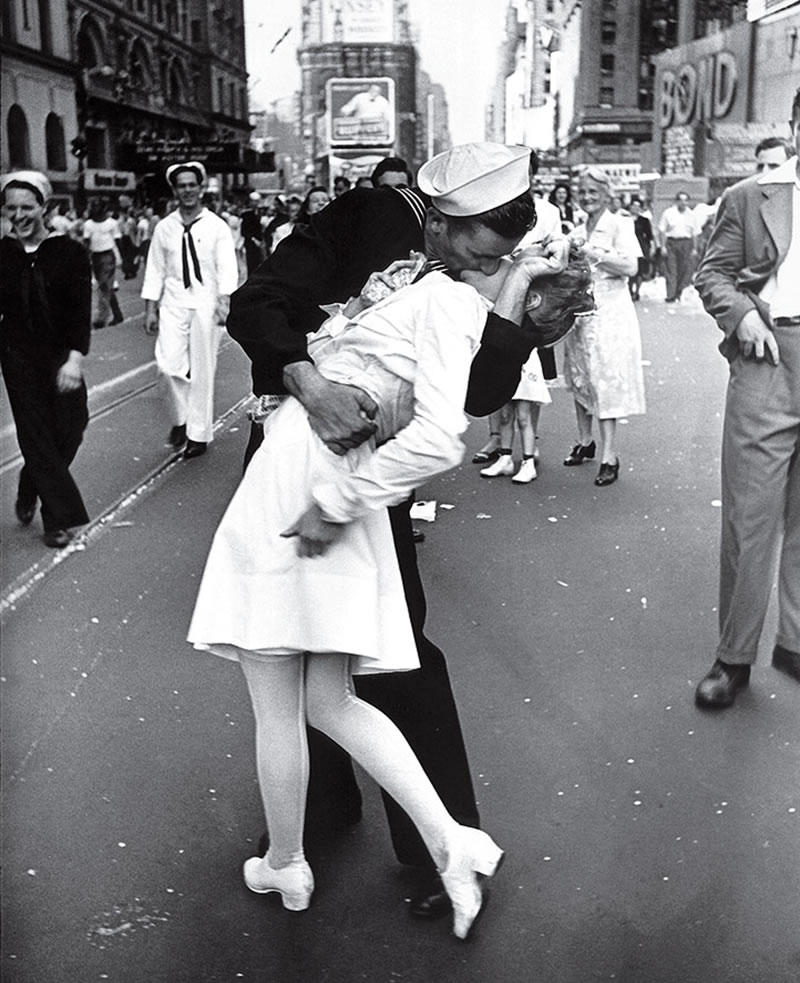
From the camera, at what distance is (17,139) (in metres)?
5.14

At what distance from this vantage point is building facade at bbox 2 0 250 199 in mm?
4273

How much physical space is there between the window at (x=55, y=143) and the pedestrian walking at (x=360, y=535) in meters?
2.91

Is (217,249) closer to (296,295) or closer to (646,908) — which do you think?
(296,295)

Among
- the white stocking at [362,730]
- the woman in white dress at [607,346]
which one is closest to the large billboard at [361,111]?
the white stocking at [362,730]

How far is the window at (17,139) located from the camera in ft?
15.5

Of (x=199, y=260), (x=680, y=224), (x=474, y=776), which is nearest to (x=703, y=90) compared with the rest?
(x=474, y=776)

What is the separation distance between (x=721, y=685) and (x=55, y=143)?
12.0ft

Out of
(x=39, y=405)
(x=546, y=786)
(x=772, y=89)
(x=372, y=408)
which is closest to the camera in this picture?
(x=372, y=408)

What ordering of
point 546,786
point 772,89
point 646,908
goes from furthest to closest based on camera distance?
point 772,89, point 546,786, point 646,908

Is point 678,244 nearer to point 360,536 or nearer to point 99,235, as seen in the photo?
point 99,235

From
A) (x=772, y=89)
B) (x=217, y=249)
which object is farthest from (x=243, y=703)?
(x=217, y=249)

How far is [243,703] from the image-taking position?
156 inches

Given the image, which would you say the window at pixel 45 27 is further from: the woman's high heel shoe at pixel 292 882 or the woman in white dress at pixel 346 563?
the woman's high heel shoe at pixel 292 882

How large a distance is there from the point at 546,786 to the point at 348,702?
3.52ft
